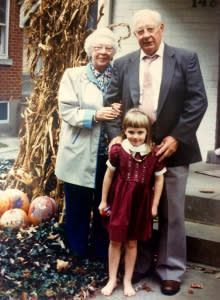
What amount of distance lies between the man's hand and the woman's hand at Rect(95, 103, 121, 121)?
0.37 metres

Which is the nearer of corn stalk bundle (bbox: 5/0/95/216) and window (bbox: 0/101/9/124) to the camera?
window (bbox: 0/101/9/124)

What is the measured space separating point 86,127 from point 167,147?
593 mm

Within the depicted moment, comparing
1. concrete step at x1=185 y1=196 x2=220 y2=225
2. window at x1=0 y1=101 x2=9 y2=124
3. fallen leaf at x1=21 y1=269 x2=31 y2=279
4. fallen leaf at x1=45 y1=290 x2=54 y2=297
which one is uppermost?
window at x1=0 y1=101 x2=9 y2=124

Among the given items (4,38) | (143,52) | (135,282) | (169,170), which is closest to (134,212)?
(169,170)

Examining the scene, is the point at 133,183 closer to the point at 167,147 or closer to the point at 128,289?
the point at 167,147

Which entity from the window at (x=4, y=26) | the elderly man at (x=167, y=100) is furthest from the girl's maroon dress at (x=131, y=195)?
the window at (x=4, y=26)

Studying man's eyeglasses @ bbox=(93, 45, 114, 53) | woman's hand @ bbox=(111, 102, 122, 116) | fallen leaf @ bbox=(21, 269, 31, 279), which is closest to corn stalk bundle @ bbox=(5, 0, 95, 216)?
man's eyeglasses @ bbox=(93, 45, 114, 53)

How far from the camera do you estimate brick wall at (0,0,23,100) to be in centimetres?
393

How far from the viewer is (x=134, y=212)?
3.48m

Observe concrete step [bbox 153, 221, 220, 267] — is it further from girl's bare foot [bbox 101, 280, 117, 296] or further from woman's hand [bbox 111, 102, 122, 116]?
woman's hand [bbox 111, 102, 122, 116]

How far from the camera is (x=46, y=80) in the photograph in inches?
185

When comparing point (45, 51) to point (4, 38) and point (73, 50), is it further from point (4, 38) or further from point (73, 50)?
point (4, 38)

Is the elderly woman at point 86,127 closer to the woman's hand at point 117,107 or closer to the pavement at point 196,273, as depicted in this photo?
the woman's hand at point 117,107

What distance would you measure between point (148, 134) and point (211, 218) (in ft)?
4.26
